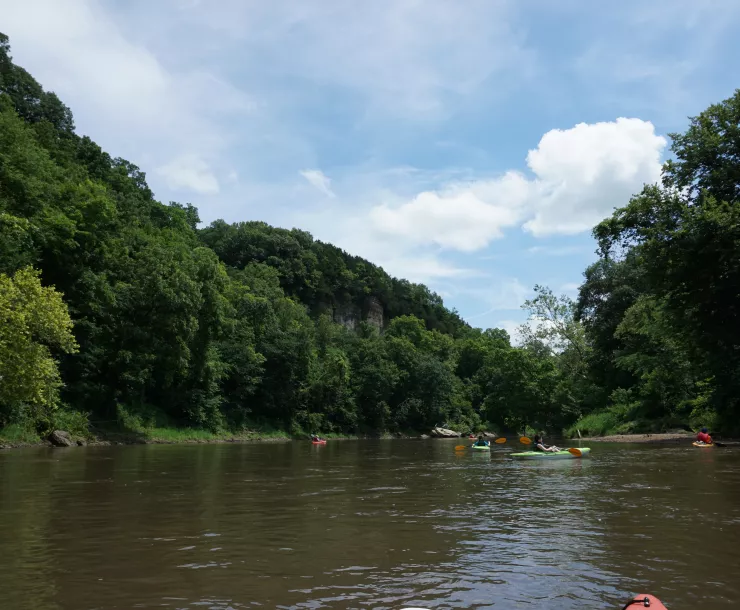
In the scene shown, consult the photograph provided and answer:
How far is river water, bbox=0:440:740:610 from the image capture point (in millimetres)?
5852

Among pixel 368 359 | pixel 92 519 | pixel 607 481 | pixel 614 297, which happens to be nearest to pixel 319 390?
pixel 368 359

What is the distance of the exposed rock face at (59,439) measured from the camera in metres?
29.6

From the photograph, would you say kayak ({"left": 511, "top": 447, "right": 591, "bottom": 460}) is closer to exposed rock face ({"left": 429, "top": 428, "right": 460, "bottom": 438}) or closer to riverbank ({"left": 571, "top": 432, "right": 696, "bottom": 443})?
riverbank ({"left": 571, "top": 432, "right": 696, "bottom": 443})

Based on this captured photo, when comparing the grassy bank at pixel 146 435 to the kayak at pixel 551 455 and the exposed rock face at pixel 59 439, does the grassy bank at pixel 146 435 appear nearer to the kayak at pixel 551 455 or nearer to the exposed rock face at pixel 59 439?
the exposed rock face at pixel 59 439

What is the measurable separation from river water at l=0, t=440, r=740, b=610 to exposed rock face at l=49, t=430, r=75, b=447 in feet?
51.7

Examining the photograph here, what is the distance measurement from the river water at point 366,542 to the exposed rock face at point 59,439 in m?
15.7

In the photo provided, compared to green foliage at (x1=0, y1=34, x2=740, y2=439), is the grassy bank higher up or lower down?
lower down

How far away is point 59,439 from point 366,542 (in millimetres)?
26392

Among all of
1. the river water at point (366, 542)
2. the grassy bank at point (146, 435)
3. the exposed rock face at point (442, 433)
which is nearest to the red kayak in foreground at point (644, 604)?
the river water at point (366, 542)

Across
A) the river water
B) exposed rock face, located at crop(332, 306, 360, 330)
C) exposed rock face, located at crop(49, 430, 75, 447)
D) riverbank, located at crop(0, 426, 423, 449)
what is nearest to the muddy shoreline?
the river water

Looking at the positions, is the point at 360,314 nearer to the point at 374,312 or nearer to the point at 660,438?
the point at 374,312

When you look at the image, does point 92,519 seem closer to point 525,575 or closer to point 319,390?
point 525,575

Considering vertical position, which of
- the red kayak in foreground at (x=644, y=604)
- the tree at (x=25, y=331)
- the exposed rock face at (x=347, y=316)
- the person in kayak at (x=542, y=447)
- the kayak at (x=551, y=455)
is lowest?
the kayak at (x=551, y=455)

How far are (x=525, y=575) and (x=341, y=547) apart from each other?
247cm
